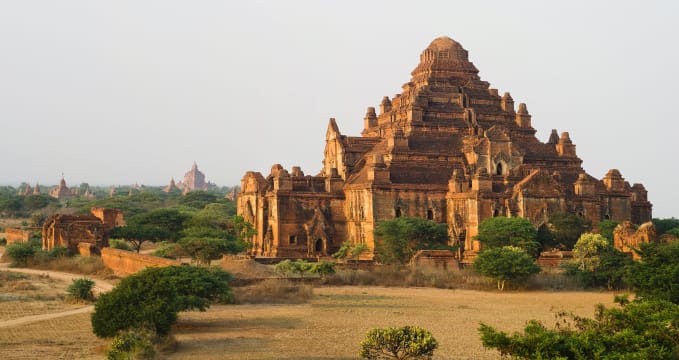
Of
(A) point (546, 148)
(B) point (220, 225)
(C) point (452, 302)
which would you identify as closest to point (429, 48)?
(A) point (546, 148)

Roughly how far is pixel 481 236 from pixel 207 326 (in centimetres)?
Answer: 2185

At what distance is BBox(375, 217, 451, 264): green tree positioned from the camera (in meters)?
46.1

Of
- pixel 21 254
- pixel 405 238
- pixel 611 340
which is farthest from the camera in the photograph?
pixel 21 254

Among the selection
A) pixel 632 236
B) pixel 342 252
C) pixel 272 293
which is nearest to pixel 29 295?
pixel 272 293

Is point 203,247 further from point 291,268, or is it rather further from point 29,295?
point 29,295

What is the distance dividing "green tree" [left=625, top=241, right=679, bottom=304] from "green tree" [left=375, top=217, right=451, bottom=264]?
1453 centimetres

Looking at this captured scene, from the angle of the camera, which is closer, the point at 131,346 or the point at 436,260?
the point at 131,346

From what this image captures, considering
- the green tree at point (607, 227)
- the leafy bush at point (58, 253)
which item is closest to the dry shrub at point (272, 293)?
the leafy bush at point (58, 253)

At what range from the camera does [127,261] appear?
136 ft

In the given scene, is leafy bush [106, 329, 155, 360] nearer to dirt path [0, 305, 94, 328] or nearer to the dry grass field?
the dry grass field

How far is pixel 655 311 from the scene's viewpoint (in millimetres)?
17938

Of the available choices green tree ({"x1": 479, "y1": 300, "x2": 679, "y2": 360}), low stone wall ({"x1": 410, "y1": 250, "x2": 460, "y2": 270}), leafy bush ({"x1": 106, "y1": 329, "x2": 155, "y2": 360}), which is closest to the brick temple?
low stone wall ({"x1": 410, "y1": 250, "x2": 460, "y2": 270})

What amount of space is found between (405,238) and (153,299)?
23.8 m

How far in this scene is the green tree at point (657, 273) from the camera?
93.7 feet
